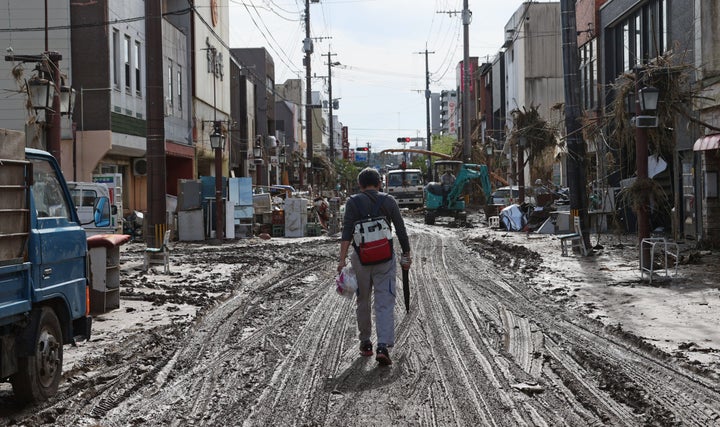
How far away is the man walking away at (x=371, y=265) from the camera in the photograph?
28.7ft

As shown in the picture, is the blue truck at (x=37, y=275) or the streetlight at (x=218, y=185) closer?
the blue truck at (x=37, y=275)

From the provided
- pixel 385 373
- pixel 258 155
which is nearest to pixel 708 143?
pixel 385 373

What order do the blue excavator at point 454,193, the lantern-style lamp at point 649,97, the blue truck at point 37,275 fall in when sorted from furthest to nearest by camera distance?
the blue excavator at point 454,193 → the lantern-style lamp at point 649,97 → the blue truck at point 37,275

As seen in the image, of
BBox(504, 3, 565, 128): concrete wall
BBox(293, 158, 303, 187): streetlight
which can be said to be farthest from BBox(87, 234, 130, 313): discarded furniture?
BBox(293, 158, 303, 187): streetlight

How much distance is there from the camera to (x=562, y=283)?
51.2ft

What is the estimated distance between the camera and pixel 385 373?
8.03 meters

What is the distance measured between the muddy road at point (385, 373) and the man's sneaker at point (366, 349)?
0.47 feet

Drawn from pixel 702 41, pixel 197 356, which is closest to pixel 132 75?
pixel 702 41

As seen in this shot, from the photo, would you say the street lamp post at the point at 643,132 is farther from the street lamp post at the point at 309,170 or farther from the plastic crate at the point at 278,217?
the street lamp post at the point at 309,170

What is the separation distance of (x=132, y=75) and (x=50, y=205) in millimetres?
26233

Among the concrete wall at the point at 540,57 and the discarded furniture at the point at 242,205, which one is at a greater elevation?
the concrete wall at the point at 540,57

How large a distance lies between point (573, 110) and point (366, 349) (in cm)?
1332

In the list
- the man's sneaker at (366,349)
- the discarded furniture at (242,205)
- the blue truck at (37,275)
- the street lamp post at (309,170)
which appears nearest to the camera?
the blue truck at (37,275)

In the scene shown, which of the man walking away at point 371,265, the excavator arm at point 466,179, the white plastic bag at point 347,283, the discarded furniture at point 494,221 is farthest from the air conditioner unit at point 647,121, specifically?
the excavator arm at point 466,179
